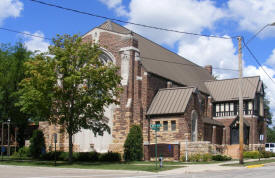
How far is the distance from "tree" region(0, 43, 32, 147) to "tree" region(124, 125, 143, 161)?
12.3 m

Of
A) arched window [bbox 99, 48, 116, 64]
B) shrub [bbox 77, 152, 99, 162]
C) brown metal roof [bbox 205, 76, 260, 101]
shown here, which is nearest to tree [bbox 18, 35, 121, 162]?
shrub [bbox 77, 152, 99, 162]

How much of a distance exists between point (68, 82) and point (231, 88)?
99.0ft

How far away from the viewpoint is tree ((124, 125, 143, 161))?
32.5m

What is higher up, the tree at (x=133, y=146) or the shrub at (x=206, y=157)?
the tree at (x=133, y=146)

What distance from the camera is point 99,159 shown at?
33562 millimetres

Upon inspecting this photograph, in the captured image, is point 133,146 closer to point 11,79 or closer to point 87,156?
point 87,156

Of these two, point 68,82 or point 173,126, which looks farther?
point 173,126

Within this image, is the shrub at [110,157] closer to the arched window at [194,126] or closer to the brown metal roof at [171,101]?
the brown metal roof at [171,101]

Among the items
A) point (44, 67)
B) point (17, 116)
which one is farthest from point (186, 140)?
point (17, 116)

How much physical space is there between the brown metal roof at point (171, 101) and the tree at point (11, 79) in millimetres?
14000

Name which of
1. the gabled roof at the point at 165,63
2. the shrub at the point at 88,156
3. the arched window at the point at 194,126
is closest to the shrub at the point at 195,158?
the arched window at the point at 194,126

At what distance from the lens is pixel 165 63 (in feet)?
145

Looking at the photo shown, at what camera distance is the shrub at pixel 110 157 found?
3308 centimetres

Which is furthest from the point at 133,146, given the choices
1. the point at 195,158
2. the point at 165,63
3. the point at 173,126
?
the point at 165,63
